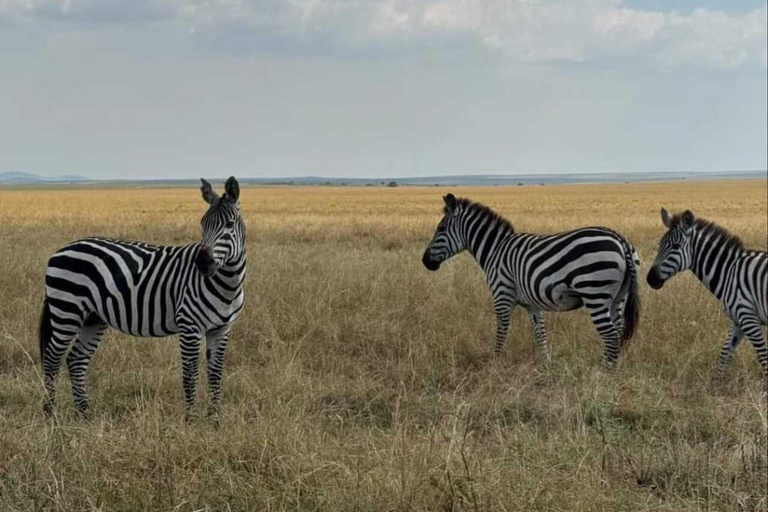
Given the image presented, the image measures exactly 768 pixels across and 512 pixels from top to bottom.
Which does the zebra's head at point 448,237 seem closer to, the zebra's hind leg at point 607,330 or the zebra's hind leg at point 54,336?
the zebra's hind leg at point 607,330

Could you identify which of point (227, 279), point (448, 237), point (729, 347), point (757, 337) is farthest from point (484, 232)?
point (227, 279)

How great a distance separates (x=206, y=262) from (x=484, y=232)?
4.49m

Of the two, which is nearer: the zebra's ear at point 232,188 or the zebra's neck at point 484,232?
the zebra's ear at point 232,188

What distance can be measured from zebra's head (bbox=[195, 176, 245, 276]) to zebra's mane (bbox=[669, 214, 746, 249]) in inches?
185

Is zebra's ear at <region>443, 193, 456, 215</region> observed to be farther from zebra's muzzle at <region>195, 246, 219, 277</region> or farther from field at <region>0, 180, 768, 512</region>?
zebra's muzzle at <region>195, 246, 219, 277</region>

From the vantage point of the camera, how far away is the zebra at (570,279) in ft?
A: 24.8

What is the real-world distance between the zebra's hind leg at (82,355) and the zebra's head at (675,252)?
555cm

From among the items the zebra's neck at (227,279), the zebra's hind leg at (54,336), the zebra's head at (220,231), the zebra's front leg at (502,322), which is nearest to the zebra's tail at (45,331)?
the zebra's hind leg at (54,336)

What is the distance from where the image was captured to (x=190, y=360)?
5.90 m

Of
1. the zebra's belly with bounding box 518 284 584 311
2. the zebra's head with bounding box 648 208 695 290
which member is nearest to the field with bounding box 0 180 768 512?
the zebra's belly with bounding box 518 284 584 311

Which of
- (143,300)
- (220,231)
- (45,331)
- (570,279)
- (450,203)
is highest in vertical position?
(450,203)

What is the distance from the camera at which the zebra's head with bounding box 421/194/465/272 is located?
930 cm

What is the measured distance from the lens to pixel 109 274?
6.24 m

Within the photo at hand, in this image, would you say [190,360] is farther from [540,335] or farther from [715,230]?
[715,230]
